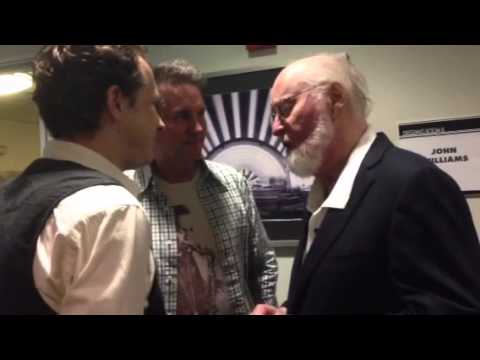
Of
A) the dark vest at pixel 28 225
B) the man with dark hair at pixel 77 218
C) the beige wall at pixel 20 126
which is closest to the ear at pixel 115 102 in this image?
the man with dark hair at pixel 77 218

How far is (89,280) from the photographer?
604 millimetres

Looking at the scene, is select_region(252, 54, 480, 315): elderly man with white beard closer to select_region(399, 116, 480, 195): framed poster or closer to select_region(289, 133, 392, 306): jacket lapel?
select_region(289, 133, 392, 306): jacket lapel

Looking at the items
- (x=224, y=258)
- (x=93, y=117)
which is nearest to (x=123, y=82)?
(x=93, y=117)

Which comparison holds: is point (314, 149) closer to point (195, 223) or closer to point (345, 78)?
point (345, 78)

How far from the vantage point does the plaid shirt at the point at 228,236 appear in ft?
3.85

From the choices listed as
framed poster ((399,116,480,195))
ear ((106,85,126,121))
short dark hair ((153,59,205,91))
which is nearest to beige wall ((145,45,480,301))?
framed poster ((399,116,480,195))

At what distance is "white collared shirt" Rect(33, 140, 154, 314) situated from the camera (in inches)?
23.7

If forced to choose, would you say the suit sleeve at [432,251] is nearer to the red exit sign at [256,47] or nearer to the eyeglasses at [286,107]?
the eyeglasses at [286,107]

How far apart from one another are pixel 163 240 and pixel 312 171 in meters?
0.40

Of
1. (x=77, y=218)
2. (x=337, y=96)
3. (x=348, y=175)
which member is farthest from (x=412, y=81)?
(x=77, y=218)

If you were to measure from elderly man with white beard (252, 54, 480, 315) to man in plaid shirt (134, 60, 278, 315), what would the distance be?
171mm

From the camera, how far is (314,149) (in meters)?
1.14
